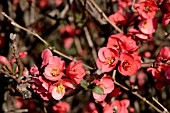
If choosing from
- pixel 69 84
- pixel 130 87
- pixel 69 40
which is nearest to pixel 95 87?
pixel 69 84

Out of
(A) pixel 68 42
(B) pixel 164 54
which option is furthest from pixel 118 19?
(A) pixel 68 42

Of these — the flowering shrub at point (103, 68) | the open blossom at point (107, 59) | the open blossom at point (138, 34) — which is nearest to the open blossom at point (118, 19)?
the flowering shrub at point (103, 68)

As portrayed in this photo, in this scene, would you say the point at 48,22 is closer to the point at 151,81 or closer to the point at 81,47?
the point at 81,47

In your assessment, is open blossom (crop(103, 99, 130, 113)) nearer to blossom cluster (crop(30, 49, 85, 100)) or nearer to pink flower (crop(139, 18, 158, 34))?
blossom cluster (crop(30, 49, 85, 100))

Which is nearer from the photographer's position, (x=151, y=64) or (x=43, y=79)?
(x=43, y=79)

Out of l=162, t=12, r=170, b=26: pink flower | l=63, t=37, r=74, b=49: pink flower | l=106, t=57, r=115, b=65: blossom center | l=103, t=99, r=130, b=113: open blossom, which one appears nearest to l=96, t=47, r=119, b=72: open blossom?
l=106, t=57, r=115, b=65: blossom center

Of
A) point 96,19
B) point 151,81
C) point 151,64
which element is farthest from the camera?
point 151,81

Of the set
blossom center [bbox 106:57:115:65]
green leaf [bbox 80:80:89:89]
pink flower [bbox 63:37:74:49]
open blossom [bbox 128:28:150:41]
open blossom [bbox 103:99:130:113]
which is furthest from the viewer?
pink flower [bbox 63:37:74:49]

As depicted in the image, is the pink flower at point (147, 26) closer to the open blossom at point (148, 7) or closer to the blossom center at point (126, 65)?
the open blossom at point (148, 7)
